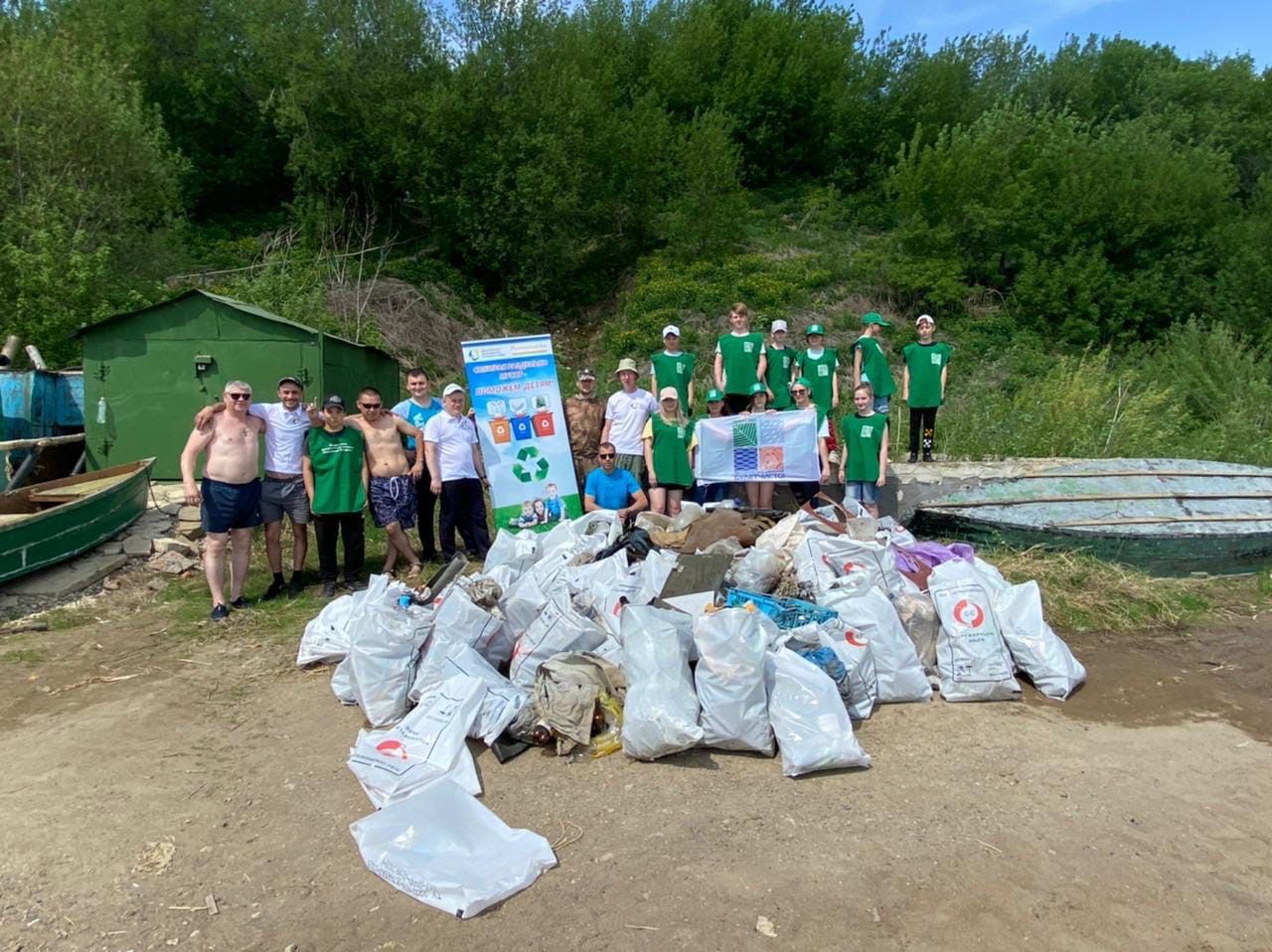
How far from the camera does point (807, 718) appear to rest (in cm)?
380

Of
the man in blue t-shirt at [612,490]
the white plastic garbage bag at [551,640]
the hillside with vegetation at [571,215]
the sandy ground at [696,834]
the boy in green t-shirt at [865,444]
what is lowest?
the sandy ground at [696,834]

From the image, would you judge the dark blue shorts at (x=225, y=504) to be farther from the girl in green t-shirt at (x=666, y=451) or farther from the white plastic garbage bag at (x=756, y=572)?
the white plastic garbage bag at (x=756, y=572)

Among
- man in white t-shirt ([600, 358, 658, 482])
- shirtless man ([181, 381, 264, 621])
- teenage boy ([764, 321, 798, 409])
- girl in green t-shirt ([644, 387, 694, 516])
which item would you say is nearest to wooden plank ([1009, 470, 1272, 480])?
teenage boy ([764, 321, 798, 409])

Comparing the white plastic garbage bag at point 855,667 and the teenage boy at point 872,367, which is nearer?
the white plastic garbage bag at point 855,667

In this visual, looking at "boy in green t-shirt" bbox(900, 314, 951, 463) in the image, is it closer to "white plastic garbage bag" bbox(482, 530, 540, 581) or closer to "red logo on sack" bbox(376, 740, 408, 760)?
"white plastic garbage bag" bbox(482, 530, 540, 581)

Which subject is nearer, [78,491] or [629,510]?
[629,510]

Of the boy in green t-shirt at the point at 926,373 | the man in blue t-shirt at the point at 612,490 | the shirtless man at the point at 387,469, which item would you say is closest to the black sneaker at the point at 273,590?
the shirtless man at the point at 387,469

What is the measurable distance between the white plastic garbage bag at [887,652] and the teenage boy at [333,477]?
3.69m

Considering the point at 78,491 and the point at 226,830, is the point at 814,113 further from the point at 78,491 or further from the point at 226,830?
the point at 226,830

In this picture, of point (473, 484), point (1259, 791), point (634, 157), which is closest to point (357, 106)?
point (634, 157)

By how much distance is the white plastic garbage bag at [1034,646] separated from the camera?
4.63 metres

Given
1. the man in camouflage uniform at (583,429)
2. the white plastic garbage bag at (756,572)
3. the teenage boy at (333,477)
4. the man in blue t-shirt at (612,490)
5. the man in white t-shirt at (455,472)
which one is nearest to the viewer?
the white plastic garbage bag at (756,572)

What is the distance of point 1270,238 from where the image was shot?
755 inches

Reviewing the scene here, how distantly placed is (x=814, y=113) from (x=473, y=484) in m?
26.9
